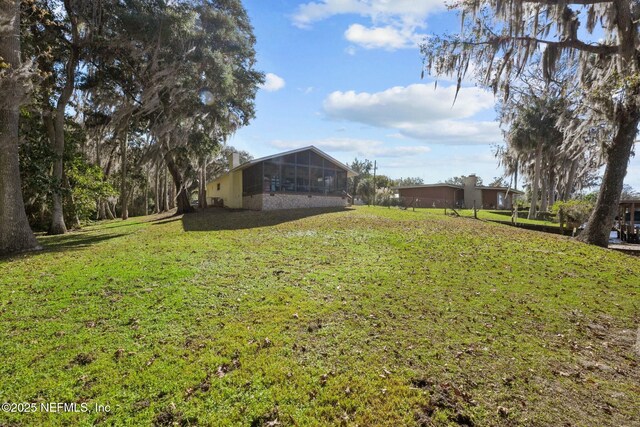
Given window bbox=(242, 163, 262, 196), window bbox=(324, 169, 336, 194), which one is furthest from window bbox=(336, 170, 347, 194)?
window bbox=(242, 163, 262, 196)

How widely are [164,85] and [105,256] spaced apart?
1070 centimetres

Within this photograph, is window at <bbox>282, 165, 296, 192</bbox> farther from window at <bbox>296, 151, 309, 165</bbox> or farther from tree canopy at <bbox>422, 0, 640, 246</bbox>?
tree canopy at <bbox>422, 0, 640, 246</bbox>

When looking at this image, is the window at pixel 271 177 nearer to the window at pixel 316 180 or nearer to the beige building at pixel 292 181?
the beige building at pixel 292 181

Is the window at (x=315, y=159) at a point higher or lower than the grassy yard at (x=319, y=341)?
higher

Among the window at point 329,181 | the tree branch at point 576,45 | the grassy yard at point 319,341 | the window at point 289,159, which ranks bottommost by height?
the grassy yard at point 319,341

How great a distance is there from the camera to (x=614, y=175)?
1188 centimetres

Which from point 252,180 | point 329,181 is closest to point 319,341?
point 252,180

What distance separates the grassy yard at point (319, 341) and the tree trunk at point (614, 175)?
3670 mm

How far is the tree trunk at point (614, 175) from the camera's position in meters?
11.5

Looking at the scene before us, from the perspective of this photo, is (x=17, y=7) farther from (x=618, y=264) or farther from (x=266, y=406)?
(x=618, y=264)

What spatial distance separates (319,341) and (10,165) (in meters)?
11.6

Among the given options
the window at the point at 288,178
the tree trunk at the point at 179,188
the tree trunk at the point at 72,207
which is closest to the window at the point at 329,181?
the window at the point at 288,178

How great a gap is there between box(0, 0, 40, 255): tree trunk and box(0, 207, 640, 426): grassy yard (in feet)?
4.73

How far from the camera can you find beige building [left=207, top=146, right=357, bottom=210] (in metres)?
24.1
